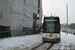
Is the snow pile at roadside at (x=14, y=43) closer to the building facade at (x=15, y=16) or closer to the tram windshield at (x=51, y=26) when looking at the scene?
the tram windshield at (x=51, y=26)

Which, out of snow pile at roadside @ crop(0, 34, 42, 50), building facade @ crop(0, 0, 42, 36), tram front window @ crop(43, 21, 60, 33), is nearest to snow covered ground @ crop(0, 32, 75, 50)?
snow pile at roadside @ crop(0, 34, 42, 50)

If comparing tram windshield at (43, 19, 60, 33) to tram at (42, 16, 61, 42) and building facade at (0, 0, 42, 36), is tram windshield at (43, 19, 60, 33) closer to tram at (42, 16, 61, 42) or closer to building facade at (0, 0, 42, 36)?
tram at (42, 16, 61, 42)

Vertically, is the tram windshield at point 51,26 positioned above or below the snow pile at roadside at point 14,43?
above

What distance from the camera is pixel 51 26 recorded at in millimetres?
11773

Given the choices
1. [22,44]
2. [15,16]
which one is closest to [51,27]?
[22,44]

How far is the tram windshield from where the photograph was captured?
11.6 meters

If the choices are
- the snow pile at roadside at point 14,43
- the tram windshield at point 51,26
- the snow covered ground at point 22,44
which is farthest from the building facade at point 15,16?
the tram windshield at point 51,26

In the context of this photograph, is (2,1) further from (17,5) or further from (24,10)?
(24,10)

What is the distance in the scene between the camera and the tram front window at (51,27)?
1159 cm

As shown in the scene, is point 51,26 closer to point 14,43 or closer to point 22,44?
point 22,44

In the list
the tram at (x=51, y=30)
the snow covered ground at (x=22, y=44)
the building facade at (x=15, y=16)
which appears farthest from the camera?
the building facade at (x=15, y=16)

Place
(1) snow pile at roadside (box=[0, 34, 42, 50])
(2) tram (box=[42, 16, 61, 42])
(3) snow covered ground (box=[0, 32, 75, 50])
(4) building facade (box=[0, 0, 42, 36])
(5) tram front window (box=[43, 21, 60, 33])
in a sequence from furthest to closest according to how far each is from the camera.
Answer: (4) building facade (box=[0, 0, 42, 36]) < (5) tram front window (box=[43, 21, 60, 33]) < (2) tram (box=[42, 16, 61, 42]) < (1) snow pile at roadside (box=[0, 34, 42, 50]) < (3) snow covered ground (box=[0, 32, 75, 50])

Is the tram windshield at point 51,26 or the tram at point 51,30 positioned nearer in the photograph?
the tram at point 51,30

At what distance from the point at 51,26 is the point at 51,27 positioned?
0.41ft
